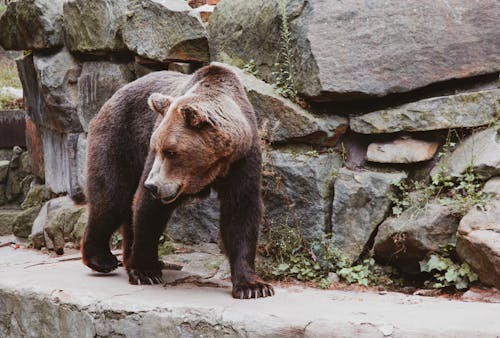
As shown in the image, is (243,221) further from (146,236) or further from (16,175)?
(16,175)

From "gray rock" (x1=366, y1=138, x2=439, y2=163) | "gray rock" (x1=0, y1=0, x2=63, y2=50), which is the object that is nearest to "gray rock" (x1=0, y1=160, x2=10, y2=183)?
"gray rock" (x1=0, y1=0, x2=63, y2=50)

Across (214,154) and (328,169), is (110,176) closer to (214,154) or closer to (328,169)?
(214,154)

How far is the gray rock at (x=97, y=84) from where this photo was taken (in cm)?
664

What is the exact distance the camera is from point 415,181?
515 centimetres

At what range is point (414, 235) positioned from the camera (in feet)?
15.8

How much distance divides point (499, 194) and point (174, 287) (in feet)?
7.86

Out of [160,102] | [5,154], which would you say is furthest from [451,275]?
[5,154]

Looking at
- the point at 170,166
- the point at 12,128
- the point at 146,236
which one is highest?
the point at 12,128

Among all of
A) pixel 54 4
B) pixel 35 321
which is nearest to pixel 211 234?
pixel 35 321

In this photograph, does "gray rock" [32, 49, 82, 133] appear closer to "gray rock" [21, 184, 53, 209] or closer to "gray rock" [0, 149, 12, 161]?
"gray rock" [21, 184, 53, 209]

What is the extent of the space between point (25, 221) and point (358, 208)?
4.71 m

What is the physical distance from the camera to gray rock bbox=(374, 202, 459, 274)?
15.6ft

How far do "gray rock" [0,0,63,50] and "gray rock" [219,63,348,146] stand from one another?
2727 millimetres

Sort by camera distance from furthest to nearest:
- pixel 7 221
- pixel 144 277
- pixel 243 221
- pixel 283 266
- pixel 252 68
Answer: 1. pixel 7 221
2. pixel 252 68
3. pixel 283 266
4. pixel 144 277
5. pixel 243 221
